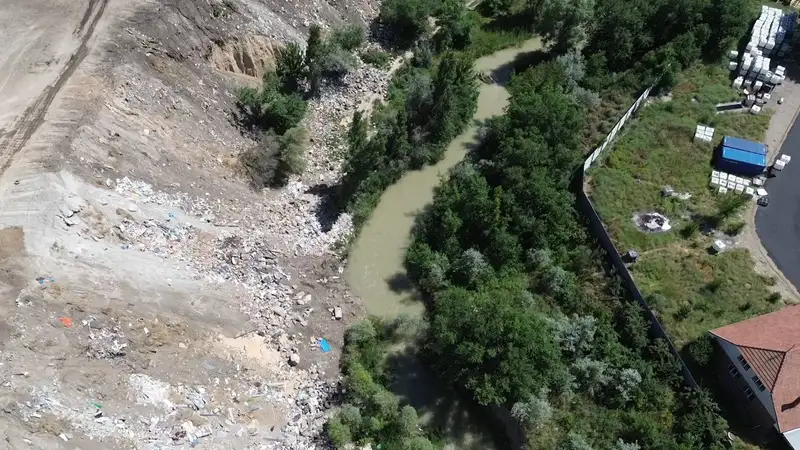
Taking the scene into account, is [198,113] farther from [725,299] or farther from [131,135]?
[725,299]

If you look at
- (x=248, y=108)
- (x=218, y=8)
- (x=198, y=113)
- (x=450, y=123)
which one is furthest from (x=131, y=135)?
(x=450, y=123)

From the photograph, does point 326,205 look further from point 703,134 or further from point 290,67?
point 703,134

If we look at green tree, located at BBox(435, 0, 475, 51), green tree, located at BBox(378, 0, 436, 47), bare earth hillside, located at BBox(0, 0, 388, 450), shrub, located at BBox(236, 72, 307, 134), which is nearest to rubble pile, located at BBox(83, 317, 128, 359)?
bare earth hillside, located at BBox(0, 0, 388, 450)

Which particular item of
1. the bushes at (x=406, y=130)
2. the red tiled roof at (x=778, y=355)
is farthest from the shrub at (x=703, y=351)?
the bushes at (x=406, y=130)

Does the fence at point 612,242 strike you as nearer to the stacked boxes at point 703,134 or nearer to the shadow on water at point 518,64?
the stacked boxes at point 703,134

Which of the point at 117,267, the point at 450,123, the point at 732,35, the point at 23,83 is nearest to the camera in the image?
the point at 117,267

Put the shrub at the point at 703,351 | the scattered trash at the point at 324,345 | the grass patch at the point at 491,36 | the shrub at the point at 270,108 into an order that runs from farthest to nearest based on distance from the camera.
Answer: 1. the grass patch at the point at 491,36
2. the shrub at the point at 270,108
3. the scattered trash at the point at 324,345
4. the shrub at the point at 703,351

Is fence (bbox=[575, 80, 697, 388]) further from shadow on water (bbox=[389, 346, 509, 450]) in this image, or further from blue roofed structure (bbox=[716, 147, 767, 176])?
shadow on water (bbox=[389, 346, 509, 450])
